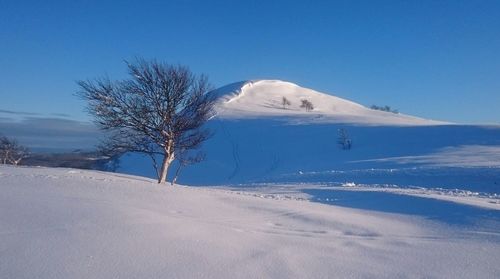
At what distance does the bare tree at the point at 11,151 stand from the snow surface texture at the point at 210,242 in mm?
33932

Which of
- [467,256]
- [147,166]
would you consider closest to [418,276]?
[467,256]

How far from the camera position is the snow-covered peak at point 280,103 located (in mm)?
88062

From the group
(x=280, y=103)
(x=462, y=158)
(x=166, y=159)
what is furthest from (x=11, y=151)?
(x=280, y=103)

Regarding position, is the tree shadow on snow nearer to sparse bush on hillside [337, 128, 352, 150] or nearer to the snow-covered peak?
sparse bush on hillside [337, 128, 352, 150]

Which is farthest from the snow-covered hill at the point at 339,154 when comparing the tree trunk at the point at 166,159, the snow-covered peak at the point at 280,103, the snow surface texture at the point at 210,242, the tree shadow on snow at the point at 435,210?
the snow surface texture at the point at 210,242

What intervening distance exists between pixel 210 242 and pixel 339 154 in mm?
45930

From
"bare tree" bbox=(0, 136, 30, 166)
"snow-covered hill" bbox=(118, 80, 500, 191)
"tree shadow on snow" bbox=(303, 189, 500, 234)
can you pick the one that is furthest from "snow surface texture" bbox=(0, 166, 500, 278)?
"bare tree" bbox=(0, 136, 30, 166)

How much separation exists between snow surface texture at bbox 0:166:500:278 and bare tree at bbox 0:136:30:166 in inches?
1336

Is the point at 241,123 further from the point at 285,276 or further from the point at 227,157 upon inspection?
the point at 285,276

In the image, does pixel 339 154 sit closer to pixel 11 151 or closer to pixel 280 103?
pixel 11 151

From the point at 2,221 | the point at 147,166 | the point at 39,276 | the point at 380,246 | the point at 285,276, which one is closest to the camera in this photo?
the point at 39,276

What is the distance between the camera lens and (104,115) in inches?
777

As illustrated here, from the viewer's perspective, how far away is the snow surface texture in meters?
5.18

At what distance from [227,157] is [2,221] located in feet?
181
